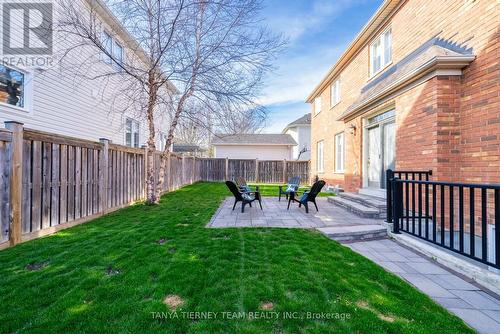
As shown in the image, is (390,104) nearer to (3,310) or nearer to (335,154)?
(335,154)

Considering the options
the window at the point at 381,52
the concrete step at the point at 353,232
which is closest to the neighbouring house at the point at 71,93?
the concrete step at the point at 353,232

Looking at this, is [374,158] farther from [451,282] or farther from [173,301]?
[173,301]

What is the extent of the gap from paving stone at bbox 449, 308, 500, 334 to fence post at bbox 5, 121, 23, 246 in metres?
5.89

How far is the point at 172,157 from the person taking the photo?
1227 centimetres

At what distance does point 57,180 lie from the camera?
4.83 meters

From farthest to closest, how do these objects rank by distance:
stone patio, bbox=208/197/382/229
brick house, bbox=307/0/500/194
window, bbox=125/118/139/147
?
1. window, bbox=125/118/139/147
2. stone patio, bbox=208/197/382/229
3. brick house, bbox=307/0/500/194

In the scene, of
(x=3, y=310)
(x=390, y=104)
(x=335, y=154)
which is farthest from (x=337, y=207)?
(x=3, y=310)

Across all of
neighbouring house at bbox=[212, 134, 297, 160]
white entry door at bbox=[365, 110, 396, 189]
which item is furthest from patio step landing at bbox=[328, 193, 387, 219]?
neighbouring house at bbox=[212, 134, 297, 160]

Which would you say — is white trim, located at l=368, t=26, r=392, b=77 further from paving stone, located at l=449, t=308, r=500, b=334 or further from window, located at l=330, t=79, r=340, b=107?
paving stone, located at l=449, t=308, r=500, b=334

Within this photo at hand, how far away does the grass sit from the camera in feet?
7.00

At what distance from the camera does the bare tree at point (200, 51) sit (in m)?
7.25

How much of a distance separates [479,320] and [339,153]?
987 cm

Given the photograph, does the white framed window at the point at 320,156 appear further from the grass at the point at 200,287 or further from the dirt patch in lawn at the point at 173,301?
the dirt patch in lawn at the point at 173,301

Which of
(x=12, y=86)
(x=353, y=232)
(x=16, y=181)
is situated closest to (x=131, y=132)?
(x=12, y=86)
